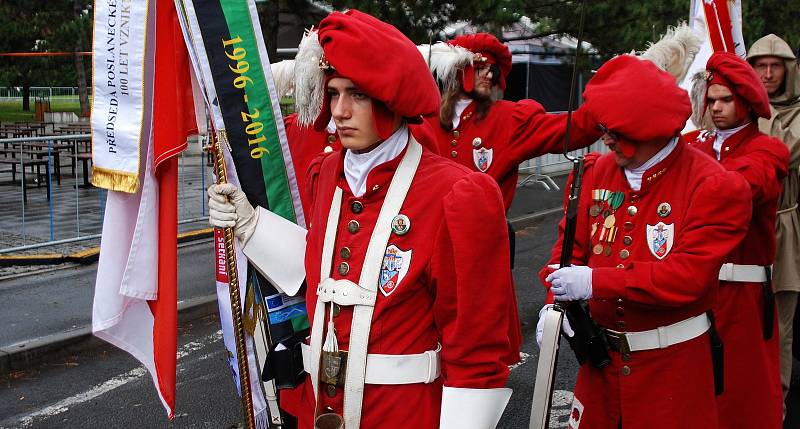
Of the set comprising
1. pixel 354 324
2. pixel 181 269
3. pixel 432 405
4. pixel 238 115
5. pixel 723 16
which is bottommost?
pixel 181 269

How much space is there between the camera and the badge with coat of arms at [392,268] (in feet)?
7.93

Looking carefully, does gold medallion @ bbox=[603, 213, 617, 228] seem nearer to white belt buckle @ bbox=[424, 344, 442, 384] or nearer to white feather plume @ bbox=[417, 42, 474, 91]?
white belt buckle @ bbox=[424, 344, 442, 384]

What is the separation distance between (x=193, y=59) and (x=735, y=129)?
9.27ft

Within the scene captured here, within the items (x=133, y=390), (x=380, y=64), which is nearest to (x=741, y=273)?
(x=380, y=64)

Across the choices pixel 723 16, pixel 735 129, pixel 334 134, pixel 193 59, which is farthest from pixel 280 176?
pixel 723 16

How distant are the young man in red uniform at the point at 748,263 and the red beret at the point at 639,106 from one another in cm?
105

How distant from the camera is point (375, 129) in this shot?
8.21ft

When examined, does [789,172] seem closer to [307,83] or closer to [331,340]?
[307,83]

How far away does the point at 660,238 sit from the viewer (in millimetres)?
3256

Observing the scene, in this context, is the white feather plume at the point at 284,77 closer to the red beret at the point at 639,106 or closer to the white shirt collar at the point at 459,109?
the white shirt collar at the point at 459,109

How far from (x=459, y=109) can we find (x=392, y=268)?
344 centimetres

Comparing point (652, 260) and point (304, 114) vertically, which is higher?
point (304, 114)

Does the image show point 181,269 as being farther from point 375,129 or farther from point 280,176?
point 375,129

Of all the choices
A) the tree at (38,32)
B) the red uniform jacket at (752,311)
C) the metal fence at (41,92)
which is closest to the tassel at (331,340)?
the red uniform jacket at (752,311)
